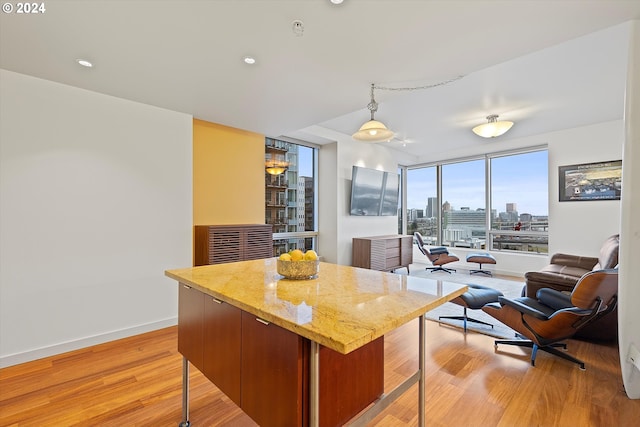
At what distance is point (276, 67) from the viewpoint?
244cm

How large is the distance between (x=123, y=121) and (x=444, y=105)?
4111 mm

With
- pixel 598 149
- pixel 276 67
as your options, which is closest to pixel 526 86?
pixel 598 149

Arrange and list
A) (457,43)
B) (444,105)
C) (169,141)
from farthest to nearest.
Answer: (444,105) → (169,141) → (457,43)

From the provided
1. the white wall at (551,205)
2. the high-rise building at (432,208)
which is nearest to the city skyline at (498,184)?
the high-rise building at (432,208)

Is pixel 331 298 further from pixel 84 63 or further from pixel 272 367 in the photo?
pixel 84 63

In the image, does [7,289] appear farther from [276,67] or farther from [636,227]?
[636,227]

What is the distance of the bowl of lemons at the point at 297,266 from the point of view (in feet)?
5.45

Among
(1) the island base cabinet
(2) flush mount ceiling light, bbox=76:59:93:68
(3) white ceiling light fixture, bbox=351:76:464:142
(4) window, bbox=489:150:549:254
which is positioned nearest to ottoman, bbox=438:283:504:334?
(1) the island base cabinet

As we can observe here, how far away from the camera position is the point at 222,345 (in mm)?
1438

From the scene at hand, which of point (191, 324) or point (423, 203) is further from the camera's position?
point (423, 203)

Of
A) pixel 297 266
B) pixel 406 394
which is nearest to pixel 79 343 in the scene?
pixel 297 266

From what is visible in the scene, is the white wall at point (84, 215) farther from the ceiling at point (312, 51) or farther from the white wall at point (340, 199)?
the white wall at point (340, 199)

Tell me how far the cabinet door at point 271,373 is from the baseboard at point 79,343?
2551 mm

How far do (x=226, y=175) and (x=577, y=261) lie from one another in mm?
5329
